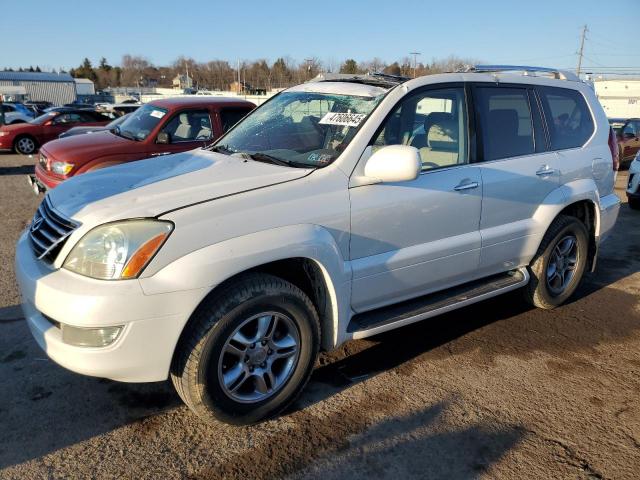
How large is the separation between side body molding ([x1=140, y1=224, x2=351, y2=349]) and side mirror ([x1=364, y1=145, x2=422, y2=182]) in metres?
0.47

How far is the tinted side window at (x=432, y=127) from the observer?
3424 mm

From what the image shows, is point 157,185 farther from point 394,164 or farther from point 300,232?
point 394,164

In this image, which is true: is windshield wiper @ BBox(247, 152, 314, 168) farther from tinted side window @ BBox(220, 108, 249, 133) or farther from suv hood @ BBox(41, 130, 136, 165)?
tinted side window @ BBox(220, 108, 249, 133)

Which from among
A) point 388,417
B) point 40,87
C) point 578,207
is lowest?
point 388,417

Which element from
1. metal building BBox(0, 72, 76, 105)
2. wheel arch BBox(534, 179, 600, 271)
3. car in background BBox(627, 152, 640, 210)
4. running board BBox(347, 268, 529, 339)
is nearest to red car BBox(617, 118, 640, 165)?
car in background BBox(627, 152, 640, 210)

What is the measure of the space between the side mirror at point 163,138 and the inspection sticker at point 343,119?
15.8 feet

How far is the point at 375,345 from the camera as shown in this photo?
399 centimetres

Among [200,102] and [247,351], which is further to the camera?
[200,102]

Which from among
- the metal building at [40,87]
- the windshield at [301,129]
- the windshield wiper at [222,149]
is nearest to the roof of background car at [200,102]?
the windshield at [301,129]

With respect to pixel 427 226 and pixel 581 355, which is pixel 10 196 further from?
pixel 581 355

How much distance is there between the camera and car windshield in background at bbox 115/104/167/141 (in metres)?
7.85

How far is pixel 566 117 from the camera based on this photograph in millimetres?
4602

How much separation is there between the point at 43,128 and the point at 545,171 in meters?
16.4

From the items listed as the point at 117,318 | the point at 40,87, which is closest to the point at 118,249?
the point at 117,318
